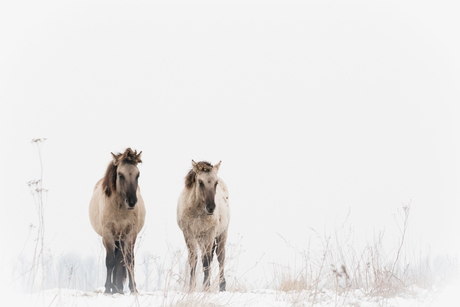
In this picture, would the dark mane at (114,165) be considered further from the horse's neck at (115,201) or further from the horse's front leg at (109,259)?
the horse's front leg at (109,259)

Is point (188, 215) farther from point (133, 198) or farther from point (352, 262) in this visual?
point (352, 262)

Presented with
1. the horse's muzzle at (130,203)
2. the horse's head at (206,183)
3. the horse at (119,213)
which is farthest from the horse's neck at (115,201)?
the horse's head at (206,183)

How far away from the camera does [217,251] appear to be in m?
9.64

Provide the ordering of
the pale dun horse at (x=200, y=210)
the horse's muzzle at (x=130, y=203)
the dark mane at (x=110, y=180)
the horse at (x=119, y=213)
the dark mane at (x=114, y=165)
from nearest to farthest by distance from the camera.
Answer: the horse's muzzle at (x=130, y=203), the horse at (x=119, y=213), the dark mane at (x=114, y=165), the dark mane at (x=110, y=180), the pale dun horse at (x=200, y=210)

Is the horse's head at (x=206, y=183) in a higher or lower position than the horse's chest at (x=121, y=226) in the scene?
higher

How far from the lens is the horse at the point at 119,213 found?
23.8ft

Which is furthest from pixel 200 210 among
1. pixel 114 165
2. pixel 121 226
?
pixel 114 165

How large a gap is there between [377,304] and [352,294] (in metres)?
0.40

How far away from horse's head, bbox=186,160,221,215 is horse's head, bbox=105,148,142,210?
1.19 m

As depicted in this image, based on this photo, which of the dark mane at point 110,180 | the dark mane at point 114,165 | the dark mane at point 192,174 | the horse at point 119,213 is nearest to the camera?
the horse at point 119,213

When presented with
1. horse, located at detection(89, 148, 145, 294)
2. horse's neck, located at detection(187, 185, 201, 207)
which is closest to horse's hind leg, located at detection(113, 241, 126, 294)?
horse, located at detection(89, 148, 145, 294)

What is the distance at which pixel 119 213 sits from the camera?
754 cm

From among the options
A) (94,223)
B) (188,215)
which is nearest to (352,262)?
(188,215)

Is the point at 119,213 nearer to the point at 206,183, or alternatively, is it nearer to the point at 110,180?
the point at 110,180
